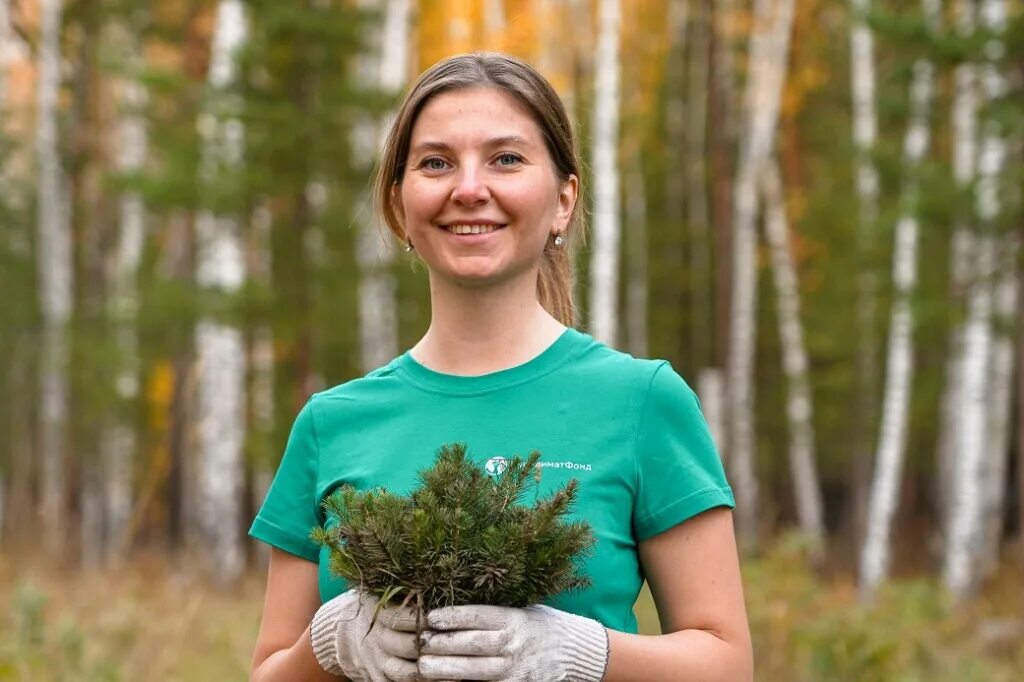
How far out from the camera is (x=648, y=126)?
2405cm

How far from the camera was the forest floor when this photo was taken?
6.93 meters

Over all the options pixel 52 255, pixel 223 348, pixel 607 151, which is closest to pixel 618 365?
pixel 223 348

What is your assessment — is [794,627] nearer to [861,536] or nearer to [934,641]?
[934,641]

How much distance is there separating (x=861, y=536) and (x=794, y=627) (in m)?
12.0

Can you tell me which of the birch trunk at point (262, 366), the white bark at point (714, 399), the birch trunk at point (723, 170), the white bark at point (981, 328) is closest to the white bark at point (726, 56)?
the birch trunk at point (723, 170)

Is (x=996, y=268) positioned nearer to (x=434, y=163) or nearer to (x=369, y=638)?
(x=434, y=163)

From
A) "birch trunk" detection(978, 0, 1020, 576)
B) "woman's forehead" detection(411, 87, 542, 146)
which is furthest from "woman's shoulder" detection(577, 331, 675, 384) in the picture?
"birch trunk" detection(978, 0, 1020, 576)

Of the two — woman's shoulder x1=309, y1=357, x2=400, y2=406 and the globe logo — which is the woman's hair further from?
the globe logo

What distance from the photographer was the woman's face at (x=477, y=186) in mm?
2385

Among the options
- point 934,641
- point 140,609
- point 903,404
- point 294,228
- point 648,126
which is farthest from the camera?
point 648,126

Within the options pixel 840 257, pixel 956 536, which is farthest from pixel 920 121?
pixel 840 257

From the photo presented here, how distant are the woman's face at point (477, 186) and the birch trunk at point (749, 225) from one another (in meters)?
16.5

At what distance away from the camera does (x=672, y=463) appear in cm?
231

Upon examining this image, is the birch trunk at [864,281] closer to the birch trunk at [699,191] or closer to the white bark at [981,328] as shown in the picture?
the white bark at [981,328]
